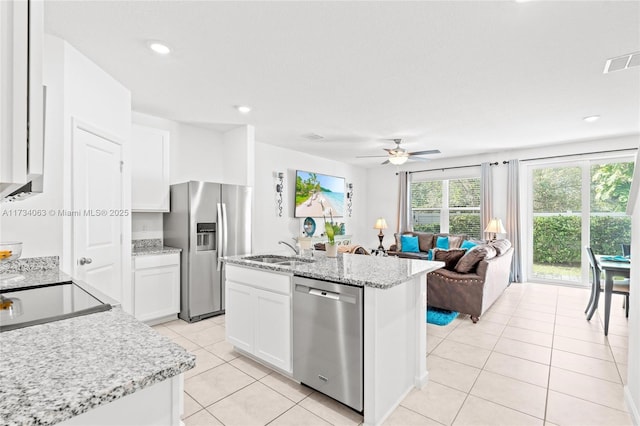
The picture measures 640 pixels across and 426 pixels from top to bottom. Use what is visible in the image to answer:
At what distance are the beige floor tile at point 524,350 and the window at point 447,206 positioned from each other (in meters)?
3.65

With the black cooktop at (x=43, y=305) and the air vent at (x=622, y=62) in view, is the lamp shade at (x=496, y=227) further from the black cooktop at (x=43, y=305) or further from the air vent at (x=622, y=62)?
the black cooktop at (x=43, y=305)

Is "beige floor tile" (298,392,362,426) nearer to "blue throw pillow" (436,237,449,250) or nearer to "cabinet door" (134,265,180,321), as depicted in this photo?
"cabinet door" (134,265,180,321)

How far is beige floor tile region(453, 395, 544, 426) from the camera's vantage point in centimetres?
192

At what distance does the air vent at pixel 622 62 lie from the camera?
242 cm

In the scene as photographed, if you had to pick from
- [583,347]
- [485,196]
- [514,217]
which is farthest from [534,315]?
[485,196]

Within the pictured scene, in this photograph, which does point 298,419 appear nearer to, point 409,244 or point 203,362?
point 203,362

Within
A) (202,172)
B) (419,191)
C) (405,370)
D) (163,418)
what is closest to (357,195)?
(419,191)

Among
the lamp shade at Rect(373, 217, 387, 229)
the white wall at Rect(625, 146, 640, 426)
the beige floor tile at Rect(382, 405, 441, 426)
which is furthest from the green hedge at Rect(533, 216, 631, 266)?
the beige floor tile at Rect(382, 405, 441, 426)

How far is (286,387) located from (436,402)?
42.3 inches

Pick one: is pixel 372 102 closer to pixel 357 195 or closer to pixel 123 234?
pixel 123 234

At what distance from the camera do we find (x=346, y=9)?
1.92 metres

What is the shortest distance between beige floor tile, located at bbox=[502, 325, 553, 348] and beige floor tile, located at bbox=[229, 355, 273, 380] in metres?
2.54

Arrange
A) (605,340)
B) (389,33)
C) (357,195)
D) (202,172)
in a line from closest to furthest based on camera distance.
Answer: (389,33), (605,340), (202,172), (357,195)

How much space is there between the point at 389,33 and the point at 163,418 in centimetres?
242
